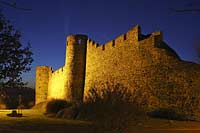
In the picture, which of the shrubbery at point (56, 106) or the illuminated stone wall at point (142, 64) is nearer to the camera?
the illuminated stone wall at point (142, 64)

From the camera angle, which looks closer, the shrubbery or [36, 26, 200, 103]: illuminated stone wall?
[36, 26, 200, 103]: illuminated stone wall

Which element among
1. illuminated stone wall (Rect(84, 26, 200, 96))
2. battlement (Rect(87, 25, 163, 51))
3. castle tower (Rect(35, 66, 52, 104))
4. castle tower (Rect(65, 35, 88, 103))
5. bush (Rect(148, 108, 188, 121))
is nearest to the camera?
bush (Rect(148, 108, 188, 121))

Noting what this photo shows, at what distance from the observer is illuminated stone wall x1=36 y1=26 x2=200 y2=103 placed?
18.5 meters

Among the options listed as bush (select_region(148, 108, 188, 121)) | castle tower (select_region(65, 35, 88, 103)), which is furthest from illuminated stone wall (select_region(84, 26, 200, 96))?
castle tower (select_region(65, 35, 88, 103))

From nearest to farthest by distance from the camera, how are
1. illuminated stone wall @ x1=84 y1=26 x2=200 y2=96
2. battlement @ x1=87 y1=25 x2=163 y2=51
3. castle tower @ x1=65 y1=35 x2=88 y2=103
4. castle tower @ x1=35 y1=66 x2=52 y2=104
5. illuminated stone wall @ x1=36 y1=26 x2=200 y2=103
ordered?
illuminated stone wall @ x1=84 y1=26 x2=200 y2=96, illuminated stone wall @ x1=36 y1=26 x2=200 y2=103, battlement @ x1=87 y1=25 x2=163 y2=51, castle tower @ x1=65 y1=35 x2=88 y2=103, castle tower @ x1=35 y1=66 x2=52 y2=104

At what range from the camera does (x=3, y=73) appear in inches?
532

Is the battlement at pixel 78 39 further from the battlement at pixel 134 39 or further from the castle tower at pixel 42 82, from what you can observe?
the castle tower at pixel 42 82

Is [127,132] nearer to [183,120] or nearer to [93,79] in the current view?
[183,120]

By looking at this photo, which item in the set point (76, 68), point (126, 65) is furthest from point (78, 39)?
point (126, 65)

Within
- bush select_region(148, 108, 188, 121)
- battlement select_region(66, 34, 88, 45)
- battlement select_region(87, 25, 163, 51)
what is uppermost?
battlement select_region(66, 34, 88, 45)

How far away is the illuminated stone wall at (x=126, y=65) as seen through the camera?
728 inches

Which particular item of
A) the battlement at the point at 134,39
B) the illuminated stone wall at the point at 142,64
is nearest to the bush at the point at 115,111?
the illuminated stone wall at the point at 142,64

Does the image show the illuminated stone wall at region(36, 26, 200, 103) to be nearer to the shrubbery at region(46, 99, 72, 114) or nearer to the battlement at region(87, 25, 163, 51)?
the battlement at region(87, 25, 163, 51)

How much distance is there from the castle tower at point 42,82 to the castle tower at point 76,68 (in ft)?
35.8
